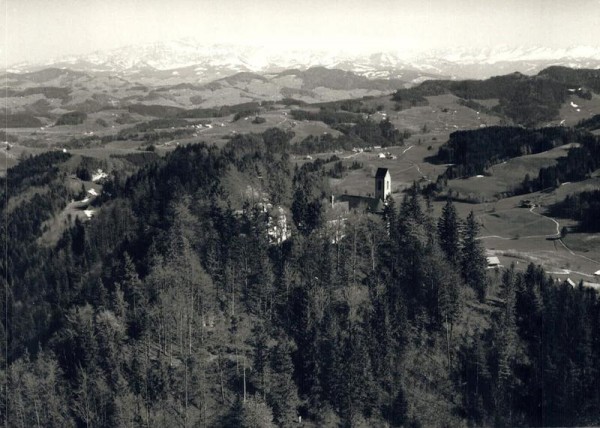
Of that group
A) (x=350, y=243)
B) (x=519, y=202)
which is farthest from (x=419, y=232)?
(x=519, y=202)

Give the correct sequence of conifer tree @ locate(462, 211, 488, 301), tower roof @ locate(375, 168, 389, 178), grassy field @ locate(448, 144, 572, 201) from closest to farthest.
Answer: conifer tree @ locate(462, 211, 488, 301) → tower roof @ locate(375, 168, 389, 178) → grassy field @ locate(448, 144, 572, 201)

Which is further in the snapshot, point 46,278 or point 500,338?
point 46,278

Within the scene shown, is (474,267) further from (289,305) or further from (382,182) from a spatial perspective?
(382,182)

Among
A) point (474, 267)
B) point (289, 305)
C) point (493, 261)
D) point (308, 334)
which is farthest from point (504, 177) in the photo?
point (308, 334)

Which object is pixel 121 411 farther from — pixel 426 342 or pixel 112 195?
pixel 112 195

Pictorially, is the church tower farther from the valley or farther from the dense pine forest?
the dense pine forest

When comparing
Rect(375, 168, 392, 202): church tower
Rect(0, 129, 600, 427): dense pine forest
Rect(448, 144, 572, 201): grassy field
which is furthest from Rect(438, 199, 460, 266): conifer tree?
Rect(448, 144, 572, 201): grassy field

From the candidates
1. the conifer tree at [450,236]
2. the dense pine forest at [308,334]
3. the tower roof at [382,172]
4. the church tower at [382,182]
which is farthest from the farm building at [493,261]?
the tower roof at [382,172]

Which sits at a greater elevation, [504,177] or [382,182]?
[382,182]
